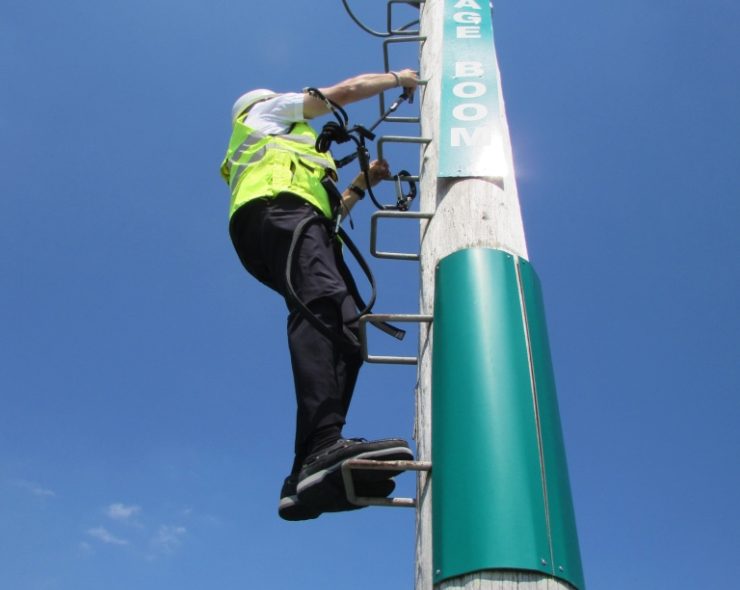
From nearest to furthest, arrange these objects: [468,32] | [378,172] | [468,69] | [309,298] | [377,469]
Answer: [377,469] → [309,298] → [468,69] → [468,32] → [378,172]

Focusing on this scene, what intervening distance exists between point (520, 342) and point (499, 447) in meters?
0.39

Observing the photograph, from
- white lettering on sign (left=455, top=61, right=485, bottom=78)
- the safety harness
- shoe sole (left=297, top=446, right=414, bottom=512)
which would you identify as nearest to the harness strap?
the safety harness

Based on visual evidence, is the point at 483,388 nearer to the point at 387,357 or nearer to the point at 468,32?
the point at 387,357

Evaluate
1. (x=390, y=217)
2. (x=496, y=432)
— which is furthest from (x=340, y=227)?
(x=496, y=432)

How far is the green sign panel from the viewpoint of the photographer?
2.93 metres

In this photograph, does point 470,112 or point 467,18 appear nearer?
point 470,112

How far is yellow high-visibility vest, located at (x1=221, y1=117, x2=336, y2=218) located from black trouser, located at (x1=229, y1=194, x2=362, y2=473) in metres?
0.06

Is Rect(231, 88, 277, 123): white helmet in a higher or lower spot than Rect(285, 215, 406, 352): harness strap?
higher

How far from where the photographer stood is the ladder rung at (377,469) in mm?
2129

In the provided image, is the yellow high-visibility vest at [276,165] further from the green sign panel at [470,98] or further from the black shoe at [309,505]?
the black shoe at [309,505]

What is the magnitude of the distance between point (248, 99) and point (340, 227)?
93 cm

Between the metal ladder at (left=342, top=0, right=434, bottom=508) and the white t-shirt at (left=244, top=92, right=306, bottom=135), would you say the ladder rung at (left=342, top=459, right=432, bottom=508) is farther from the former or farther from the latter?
the white t-shirt at (left=244, top=92, right=306, bottom=135)

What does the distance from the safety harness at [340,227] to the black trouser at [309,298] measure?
0.02m

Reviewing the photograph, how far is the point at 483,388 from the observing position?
2111 millimetres
